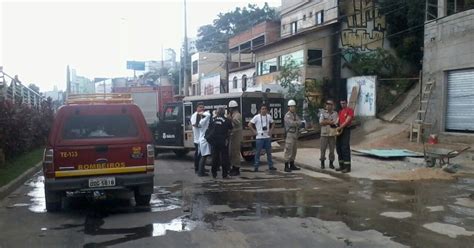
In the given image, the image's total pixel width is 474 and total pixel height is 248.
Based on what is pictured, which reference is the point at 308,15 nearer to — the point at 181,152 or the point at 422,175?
the point at 181,152

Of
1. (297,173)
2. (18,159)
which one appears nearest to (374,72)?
(297,173)

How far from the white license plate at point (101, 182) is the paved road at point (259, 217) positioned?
473mm

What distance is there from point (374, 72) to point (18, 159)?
19.9 m

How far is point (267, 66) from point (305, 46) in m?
6.12

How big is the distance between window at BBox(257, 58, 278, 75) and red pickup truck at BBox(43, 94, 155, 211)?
91.1ft

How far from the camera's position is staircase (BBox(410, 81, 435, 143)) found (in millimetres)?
19109

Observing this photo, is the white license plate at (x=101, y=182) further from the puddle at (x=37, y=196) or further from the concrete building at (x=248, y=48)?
the concrete building at (x=248, y=48)

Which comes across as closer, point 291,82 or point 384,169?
point 384,169

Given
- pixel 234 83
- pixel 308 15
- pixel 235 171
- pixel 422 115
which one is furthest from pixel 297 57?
pixel 235 171

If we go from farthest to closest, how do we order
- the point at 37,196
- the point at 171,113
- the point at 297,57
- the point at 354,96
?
the point at 297,57, the point at 354,96, the point at 171,113, the point at 37,196

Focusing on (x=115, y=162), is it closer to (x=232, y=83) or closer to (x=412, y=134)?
(x=412, y=134)

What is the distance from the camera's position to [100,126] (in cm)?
839

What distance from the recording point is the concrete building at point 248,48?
43.1m

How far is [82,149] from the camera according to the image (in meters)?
7.99
